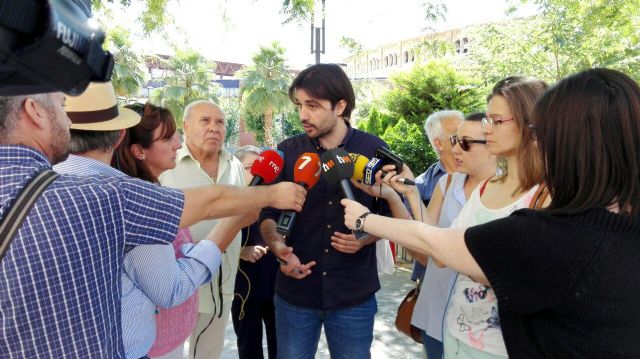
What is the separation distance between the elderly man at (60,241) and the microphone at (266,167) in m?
1.07

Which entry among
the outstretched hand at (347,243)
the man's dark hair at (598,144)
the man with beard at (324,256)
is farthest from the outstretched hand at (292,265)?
the man's dark hair at (598,144)

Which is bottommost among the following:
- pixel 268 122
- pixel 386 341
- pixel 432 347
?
pixel 386 341

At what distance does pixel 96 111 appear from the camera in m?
1.78

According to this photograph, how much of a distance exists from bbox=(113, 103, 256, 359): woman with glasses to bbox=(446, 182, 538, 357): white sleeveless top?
101cm

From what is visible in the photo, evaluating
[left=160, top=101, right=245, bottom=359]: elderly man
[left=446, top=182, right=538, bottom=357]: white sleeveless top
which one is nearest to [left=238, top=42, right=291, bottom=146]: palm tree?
[left=160, top=101, right=245, bottom=359]: elderly man

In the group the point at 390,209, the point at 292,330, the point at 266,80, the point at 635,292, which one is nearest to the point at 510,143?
the point at 390,209

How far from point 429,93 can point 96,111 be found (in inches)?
517

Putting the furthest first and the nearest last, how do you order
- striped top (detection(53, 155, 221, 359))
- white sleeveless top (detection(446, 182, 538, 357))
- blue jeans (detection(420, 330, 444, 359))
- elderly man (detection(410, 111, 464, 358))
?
elderly man (detection(410, 111, 464, 358)), blue jeans (detection(420, 330, 444, 359)), white sleeveless top (detection(446, 182, 538, 357)), striped top (detection(53, 155, 221, 359))

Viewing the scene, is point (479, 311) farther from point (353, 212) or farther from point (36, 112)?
point (36, 112)

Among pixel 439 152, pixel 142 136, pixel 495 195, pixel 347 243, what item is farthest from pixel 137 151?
pixel 439 152

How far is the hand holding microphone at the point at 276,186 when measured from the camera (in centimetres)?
217

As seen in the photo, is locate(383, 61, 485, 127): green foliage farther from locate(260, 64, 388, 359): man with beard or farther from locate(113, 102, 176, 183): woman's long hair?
locate(113, 102, 176, 183): woman's long hair

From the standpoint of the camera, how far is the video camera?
749 mm

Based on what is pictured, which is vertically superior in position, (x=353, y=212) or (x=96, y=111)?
(x=96, y=111)
